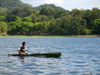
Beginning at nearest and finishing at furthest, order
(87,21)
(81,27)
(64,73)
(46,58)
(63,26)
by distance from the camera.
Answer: (64,73), (46,58), (81,27), (63,26), (87,21)

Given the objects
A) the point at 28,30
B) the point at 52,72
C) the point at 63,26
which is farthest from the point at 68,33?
the point at 52,72

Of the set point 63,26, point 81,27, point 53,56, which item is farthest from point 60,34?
point 53,56

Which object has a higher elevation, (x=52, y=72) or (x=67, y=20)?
(x=67, y=20)

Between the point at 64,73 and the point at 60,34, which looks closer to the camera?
the point at 64,73

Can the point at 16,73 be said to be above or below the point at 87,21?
below

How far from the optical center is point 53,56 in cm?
3009

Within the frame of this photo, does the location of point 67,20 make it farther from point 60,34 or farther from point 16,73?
point 16,73

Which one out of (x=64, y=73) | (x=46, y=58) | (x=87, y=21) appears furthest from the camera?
(x=87, y=21)

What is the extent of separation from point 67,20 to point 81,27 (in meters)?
18.9

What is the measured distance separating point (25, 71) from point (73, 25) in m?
139

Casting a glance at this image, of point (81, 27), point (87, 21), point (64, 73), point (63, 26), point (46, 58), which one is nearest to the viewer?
point (64, 73)

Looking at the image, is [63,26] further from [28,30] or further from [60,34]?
→ [28,30]

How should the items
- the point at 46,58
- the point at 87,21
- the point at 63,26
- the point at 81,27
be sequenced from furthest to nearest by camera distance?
the point at 87,21, the point at 63,26, the point at 81,27, the point at 46,58

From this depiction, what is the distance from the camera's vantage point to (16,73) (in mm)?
19938
